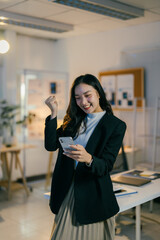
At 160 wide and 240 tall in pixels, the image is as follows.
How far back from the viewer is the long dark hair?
1844 millimetres

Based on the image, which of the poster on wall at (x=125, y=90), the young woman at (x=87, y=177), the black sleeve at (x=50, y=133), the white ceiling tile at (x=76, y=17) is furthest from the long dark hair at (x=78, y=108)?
the poster on wall at (x=125, y=90)

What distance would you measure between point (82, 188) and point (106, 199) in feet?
0.50

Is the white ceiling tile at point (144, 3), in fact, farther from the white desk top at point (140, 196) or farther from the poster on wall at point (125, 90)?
the white desk top at point (140, 196)

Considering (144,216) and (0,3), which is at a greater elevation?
(0,3)

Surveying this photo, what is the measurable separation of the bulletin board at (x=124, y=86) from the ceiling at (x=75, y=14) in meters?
0.75

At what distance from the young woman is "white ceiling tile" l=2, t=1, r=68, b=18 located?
2296 mm

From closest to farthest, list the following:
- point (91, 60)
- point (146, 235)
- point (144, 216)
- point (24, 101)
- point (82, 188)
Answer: point (82, 188)
point (146, 235)
point (144, 216)
point (24, 101)
point (91, 60)

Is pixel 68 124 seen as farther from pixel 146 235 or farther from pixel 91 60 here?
pixel 91 60

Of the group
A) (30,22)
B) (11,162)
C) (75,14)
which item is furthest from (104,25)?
(11,162)

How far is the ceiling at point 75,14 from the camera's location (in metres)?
3.73

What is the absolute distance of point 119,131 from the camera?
70.6 inches

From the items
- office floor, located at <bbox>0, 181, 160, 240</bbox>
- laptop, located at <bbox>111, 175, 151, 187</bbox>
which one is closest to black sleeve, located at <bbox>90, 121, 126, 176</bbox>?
laptop, located at <bbox>111, 175, 151, 187</bbox>

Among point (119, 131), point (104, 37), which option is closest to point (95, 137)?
point (119, 131)

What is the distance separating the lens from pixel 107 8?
387 centimetres
